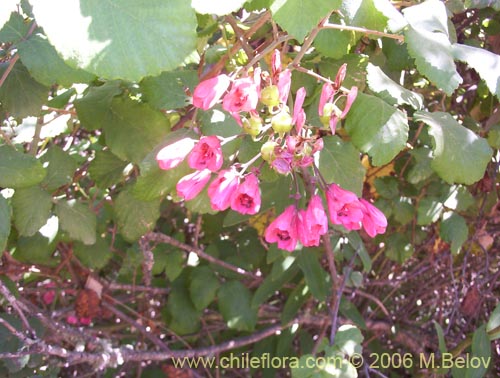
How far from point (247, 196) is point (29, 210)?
1.75ft

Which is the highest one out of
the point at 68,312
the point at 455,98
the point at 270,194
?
the point at 270,194

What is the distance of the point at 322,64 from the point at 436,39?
11.9 inches

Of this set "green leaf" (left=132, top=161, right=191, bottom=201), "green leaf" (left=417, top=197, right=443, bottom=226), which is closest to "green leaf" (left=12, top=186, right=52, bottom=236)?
"green leaf" (left=132, top=161, right=191, bottom=201)

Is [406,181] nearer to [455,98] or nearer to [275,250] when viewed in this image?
[455,98]

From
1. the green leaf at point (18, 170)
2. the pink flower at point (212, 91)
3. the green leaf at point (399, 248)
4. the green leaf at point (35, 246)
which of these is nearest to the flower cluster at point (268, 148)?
the pink flower at point (212, 91)

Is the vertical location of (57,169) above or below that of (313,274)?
above

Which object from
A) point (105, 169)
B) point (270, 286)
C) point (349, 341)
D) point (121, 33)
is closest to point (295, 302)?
point (270, 286)

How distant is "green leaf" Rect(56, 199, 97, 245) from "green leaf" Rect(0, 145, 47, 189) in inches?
7.9

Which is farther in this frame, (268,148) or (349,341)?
(349,341)

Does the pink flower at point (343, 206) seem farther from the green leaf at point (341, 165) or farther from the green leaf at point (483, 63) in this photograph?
the green leaf at point (483, 63)

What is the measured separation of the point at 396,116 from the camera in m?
0.99

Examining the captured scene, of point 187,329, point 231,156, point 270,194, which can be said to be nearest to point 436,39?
point 231,156

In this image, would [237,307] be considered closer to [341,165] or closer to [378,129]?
[341,165]

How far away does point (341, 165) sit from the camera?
108cm
